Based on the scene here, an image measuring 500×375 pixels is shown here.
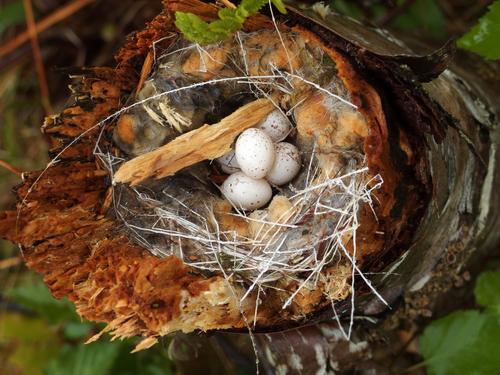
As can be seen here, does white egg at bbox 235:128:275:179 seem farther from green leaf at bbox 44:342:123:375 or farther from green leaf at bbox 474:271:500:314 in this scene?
green leaf at bbox 44:342:123:375

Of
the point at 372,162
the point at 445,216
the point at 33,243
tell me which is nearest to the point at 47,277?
the point at 33,243

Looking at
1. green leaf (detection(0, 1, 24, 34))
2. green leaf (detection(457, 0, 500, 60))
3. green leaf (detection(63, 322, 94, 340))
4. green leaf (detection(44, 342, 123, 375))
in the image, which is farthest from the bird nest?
green leaf (detection(0, 1, 24, 34))

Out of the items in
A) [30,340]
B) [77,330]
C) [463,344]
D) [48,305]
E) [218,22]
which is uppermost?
[218,22]

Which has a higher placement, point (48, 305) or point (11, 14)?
point (11, 14)

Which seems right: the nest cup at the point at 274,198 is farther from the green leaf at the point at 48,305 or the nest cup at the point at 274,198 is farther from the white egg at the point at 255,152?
the green leaf at the point at 48,305

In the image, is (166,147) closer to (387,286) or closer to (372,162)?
(372,162)

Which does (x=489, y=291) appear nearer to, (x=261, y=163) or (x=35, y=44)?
(x=261, y=163)

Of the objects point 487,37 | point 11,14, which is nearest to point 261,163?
point 487,37
